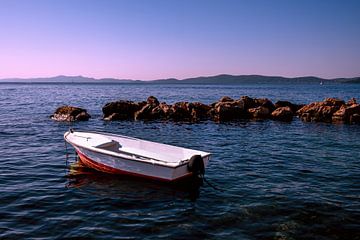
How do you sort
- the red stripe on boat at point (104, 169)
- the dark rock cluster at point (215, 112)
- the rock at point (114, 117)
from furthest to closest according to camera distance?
the rock at point (114, 117)
the dark rock cluster at point (215, 112)
the red stripe on boat at point (104, 169)

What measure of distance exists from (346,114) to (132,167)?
26949mm

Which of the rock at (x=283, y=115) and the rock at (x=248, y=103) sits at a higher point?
the rock at (x=248, y=103)

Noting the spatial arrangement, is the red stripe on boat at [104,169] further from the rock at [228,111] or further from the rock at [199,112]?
the rock at [228,111]

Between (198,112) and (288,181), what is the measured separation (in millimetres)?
22756

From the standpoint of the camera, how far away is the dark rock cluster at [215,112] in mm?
35094

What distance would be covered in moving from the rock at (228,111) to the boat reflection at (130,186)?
2173 cm

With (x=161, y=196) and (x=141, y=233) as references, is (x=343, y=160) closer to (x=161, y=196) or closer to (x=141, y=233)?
(x=161, y=196)

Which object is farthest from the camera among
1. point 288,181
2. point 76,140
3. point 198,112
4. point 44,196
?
point 198,112

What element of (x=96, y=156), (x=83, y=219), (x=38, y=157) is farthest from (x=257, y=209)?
(x=38, y=157)

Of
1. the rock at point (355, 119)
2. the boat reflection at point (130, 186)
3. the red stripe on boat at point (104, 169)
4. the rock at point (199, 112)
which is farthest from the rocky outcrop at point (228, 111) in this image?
the boat reflection at point (130, 186)

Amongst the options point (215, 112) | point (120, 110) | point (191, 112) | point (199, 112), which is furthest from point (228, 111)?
point (120, 110)

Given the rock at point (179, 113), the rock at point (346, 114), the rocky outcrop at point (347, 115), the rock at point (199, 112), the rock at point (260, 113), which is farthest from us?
the rock at point (260, 113)

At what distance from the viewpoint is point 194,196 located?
44.5 ft

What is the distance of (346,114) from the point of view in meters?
34.3
